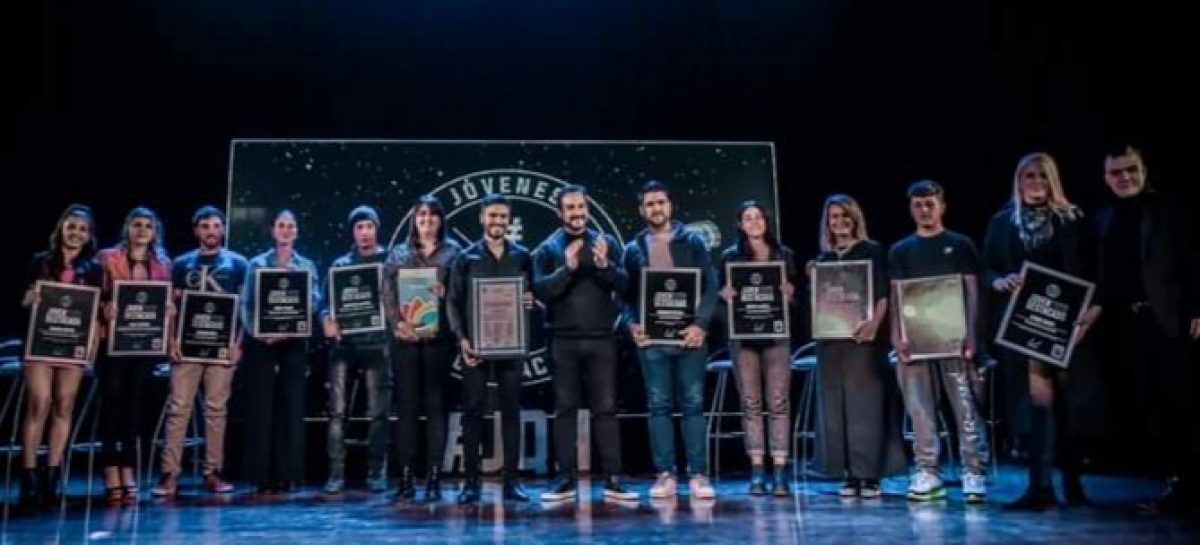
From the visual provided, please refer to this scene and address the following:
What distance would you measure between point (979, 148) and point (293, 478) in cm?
539

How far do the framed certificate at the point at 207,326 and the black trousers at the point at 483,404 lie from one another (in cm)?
149

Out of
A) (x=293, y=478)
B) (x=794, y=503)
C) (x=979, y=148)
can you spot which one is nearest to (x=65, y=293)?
(x=293, y=478)

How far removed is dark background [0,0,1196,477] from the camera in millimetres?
7672

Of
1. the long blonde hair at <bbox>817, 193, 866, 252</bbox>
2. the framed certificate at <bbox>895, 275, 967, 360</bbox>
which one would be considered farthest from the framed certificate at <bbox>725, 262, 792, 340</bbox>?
the framed certificate at <bbox>895, 275, 967, 360</bbox>

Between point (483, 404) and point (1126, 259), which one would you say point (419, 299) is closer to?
point (483, 404)

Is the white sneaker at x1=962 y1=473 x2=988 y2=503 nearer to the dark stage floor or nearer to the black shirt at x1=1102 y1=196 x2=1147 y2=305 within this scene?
the dark stage floor

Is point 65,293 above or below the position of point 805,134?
below

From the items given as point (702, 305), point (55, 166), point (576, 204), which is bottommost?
point (702, 305)

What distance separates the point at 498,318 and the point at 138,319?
2.01 metres

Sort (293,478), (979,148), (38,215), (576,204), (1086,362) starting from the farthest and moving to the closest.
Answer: (979,148) → (38,215) → (293,478) → (576,204) → (1086,362)

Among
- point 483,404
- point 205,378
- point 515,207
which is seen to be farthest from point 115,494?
point 515,207

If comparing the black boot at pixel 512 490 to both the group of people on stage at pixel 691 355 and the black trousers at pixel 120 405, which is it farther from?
the black trousers at pixel 120 405

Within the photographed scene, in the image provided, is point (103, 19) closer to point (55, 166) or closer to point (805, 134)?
point (55, 166)

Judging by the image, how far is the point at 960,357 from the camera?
5.33 metres
